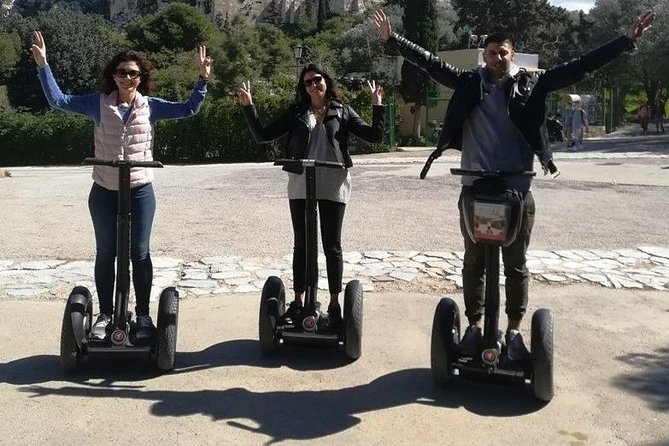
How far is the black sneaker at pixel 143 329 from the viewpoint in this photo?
432cm

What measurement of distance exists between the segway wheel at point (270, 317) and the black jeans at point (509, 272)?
1.21 m

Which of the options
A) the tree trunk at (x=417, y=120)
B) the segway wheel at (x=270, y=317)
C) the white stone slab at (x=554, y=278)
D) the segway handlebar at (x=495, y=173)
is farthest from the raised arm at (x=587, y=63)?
the tree trunk at (x=417, y=120)

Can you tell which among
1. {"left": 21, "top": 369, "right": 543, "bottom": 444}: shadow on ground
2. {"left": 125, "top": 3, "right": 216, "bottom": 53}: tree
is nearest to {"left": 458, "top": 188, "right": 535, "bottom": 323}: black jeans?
{"left": 21, "top": 369, "right": 543, "bottom": 444}: shadow on ground

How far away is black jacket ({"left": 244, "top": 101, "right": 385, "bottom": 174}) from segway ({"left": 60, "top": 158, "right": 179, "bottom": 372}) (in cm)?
85

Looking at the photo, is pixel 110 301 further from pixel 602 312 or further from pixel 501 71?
pixel 602 312

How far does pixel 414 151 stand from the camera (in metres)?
26.7

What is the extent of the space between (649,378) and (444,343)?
136 centimetres

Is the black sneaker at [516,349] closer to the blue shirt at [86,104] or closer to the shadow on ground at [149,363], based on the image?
the shadow on ground at [149,363]

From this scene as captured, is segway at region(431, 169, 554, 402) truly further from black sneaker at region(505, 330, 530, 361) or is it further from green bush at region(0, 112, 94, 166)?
green bush at region(0, 112, 94, 166)

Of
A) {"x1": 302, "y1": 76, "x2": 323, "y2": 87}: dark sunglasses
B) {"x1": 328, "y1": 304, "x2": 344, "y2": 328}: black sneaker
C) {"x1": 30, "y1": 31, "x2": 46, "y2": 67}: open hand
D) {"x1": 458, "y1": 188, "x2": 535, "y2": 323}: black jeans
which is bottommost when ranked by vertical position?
{"x1": 328, "y1": 304, "x2": 344, "y2": 328}: black sneaker

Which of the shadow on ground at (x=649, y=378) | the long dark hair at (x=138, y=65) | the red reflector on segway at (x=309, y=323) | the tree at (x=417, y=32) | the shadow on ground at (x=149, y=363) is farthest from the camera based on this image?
the tree at (x=417, y=32)

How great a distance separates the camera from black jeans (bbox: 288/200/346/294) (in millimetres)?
4543

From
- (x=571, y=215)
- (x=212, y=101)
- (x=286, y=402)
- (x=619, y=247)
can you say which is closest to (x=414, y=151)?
(x=212, y=101)

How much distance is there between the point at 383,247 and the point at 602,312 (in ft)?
9.17
